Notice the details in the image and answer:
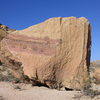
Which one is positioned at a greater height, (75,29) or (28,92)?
(75,29)

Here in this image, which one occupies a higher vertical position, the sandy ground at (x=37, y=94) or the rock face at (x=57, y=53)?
the rock face at (x=57, y=53)

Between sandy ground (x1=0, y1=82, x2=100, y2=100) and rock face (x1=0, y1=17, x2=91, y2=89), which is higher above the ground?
rock face (x1=0, y1=17, x2=91, y2=89)

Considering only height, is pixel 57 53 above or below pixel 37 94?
above

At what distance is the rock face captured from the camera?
799cm

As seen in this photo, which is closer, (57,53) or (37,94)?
(37,94)

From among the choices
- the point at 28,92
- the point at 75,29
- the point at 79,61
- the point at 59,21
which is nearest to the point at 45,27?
the point at 59,21

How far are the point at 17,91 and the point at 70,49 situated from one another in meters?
2.63

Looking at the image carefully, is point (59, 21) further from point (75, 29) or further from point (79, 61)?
point (79, 61)

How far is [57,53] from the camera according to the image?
7965 millimetres

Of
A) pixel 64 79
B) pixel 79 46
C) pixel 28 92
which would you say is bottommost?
pixel 28 92

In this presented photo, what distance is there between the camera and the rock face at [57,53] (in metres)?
7.99

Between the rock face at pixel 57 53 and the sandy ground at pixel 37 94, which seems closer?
the sandy ground at pixel 37 94

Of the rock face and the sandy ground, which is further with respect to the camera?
the rock face

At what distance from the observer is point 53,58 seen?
7.92 meters
